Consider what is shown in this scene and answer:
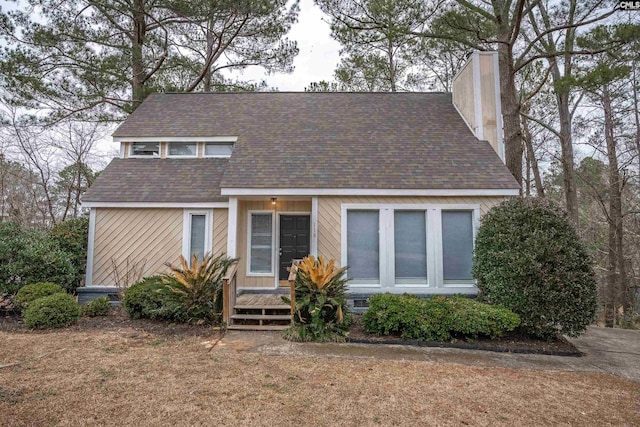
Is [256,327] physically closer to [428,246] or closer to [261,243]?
[261,243]

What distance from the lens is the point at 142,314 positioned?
22.7 ft

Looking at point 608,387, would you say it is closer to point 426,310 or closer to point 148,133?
point 426,310

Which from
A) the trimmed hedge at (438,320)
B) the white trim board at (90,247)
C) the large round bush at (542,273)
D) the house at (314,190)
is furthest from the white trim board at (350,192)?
the white trim board at (90,247)

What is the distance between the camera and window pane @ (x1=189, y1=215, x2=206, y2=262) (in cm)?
848

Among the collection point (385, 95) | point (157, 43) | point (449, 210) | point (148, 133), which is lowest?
point (449, 210)

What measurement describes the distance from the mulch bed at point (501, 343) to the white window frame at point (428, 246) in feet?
4.90

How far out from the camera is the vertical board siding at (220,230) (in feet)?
27.6

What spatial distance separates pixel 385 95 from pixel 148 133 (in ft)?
25.1

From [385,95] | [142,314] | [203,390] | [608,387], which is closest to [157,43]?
[385,95]

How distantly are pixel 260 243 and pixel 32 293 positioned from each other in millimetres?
4681

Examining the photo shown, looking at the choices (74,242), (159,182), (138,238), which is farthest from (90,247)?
(159,182)

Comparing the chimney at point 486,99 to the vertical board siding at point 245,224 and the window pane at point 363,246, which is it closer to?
the window pane at point 363,246

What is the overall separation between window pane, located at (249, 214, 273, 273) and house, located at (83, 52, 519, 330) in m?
0.03

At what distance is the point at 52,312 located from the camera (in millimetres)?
6215
